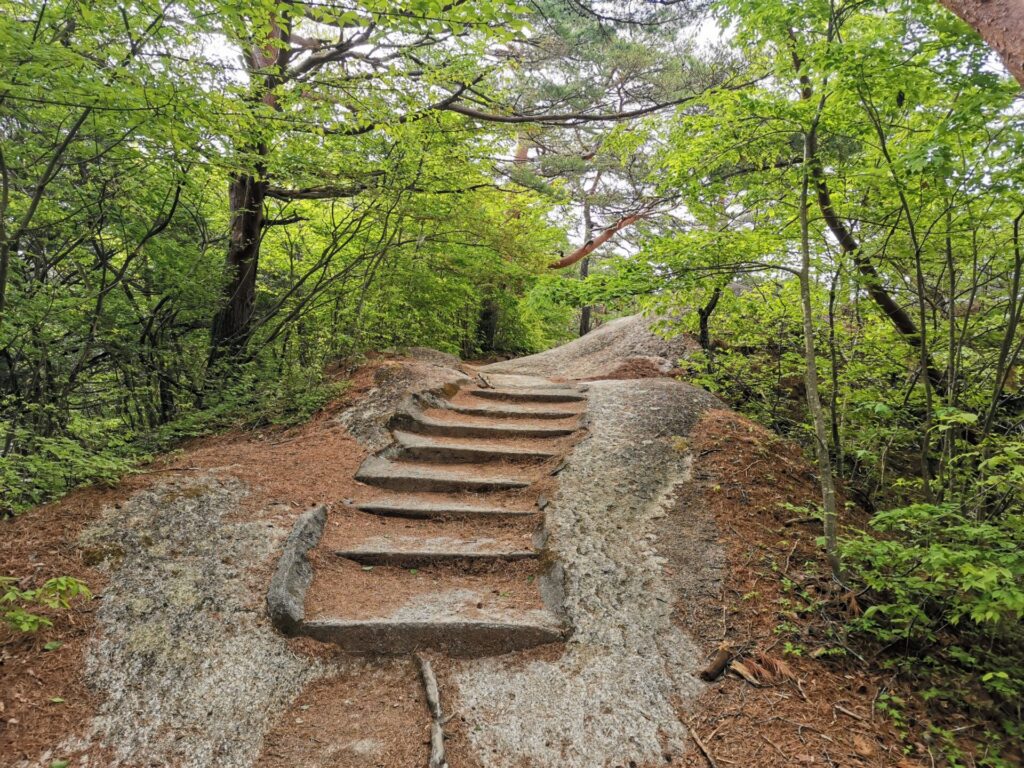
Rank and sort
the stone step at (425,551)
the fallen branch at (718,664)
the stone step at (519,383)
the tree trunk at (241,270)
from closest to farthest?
1. the fallen branch at (718,664)
2. the stone step at (425,551)
3. the tree trunk at (241,270)
4. the stone step at (519,383)

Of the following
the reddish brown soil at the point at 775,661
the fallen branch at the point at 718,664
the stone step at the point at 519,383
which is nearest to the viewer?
the reddish brown soil at the point at 775,661

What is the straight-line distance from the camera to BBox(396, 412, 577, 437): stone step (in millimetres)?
5867

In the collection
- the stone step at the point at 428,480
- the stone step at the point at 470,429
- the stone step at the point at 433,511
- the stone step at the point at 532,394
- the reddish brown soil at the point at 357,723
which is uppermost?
the stone step at the point at 532,394

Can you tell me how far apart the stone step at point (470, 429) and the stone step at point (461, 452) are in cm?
26

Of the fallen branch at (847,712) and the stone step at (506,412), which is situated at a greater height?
the stone step at (506,412)

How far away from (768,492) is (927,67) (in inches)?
130

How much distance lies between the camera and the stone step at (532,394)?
7.12 meters

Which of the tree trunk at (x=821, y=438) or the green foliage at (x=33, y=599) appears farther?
the tree trunk at (x=821, y=438)

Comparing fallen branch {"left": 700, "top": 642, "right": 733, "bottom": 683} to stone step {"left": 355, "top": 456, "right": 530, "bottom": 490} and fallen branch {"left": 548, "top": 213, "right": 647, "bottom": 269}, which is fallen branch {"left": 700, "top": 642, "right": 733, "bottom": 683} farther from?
fallen branch {"left": 548, "top": 213, "right": 647, "bottom": 269}

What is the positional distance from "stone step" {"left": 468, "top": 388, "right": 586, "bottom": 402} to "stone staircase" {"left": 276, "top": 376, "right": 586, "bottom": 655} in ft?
2.06

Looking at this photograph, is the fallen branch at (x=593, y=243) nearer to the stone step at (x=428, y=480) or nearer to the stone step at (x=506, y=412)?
the stone step at (x=506, y=412)

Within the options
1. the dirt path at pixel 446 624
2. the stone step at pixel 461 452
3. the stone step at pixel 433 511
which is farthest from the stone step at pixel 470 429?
the stone step at pixel 433 511

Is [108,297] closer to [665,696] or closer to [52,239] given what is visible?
[52,239]

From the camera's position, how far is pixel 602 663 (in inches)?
116
